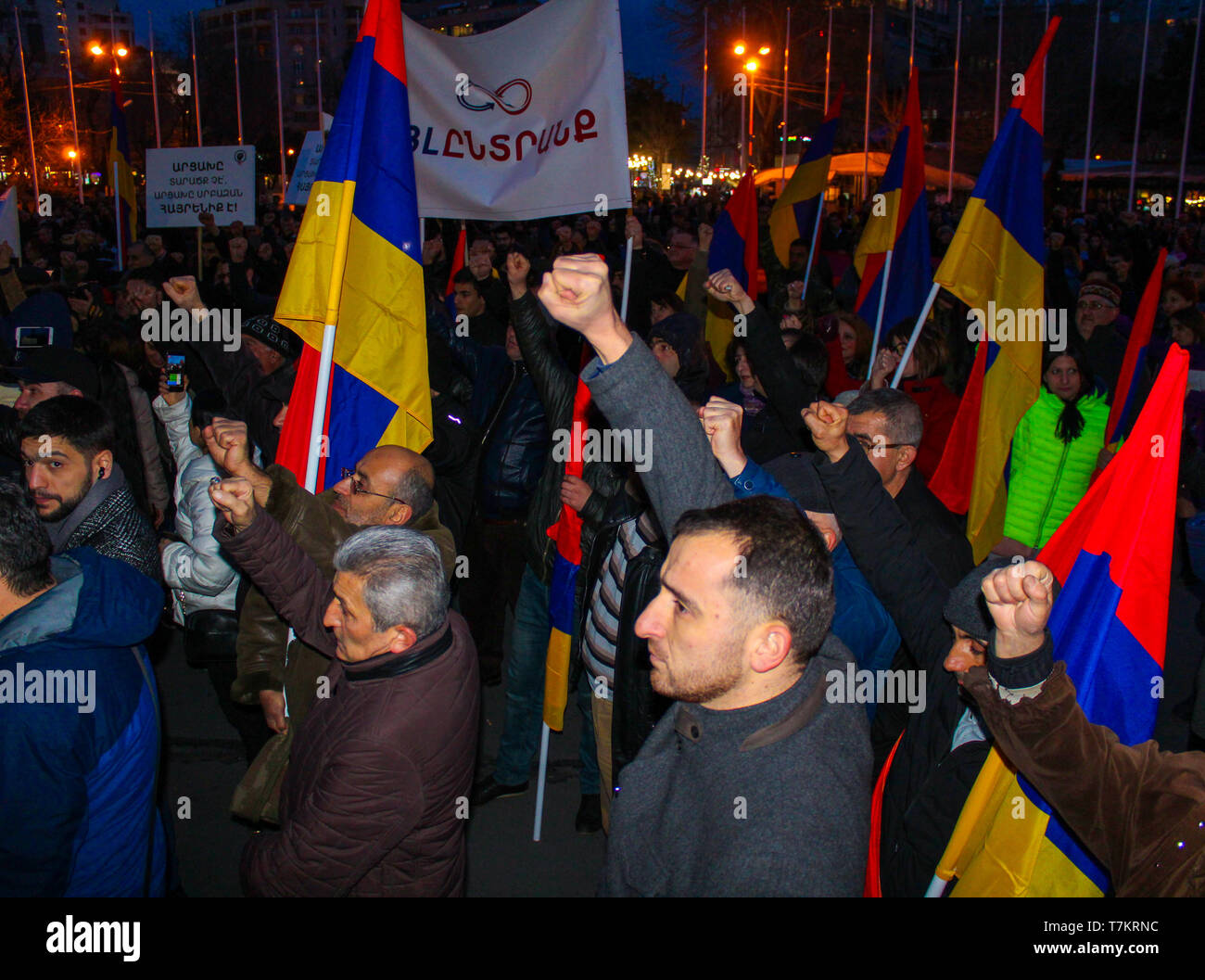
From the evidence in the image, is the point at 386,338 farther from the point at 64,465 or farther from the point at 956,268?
the point at 956,268

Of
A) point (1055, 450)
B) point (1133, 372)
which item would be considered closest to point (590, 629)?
point (1055, 450)

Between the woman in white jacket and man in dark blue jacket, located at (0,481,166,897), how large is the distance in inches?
43.8

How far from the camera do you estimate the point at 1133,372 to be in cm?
590

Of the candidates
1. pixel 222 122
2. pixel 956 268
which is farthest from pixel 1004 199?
pixel 222 122

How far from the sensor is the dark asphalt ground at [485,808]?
426 centimetres

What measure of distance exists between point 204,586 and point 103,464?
25.3 inches

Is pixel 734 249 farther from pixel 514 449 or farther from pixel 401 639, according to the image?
pixel 401 639

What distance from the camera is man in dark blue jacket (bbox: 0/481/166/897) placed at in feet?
7.88

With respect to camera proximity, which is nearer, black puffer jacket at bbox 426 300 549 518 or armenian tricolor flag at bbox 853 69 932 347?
black puffer jacket at bbox 426 300 549 518

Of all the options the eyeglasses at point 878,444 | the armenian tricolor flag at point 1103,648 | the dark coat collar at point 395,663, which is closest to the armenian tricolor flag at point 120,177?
the eyeglasses at point 878,444

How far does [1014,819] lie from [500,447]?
3.71m

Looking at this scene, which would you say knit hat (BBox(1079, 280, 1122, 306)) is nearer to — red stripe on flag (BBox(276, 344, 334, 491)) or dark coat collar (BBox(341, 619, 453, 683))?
red stripe on flag (BBox(276, 344, 334, 491))

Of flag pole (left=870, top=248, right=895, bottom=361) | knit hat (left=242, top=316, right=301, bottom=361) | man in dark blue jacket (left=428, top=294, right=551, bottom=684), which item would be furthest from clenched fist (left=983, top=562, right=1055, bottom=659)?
flag pole (left=870, top=248, right=895, bottom=361)

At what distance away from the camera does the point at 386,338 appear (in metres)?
3.96
